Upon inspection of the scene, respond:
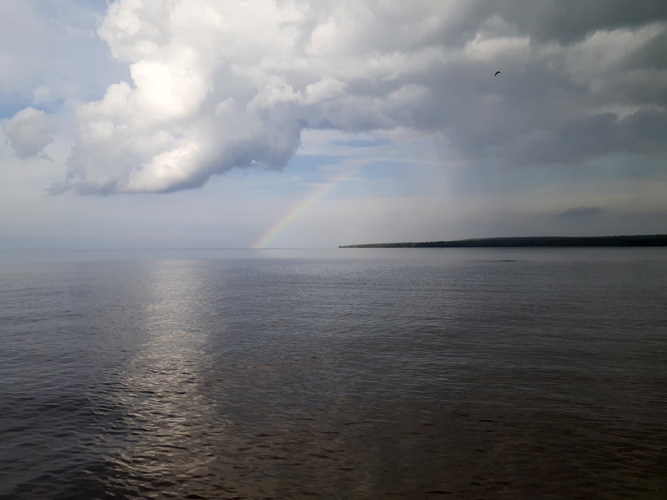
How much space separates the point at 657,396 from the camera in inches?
631

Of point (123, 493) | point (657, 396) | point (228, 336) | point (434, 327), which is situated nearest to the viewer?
point (123, 493)

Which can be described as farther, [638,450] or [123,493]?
[638,450]

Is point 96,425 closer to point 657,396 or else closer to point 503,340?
point 657,396

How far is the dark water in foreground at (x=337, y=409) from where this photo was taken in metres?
10.6

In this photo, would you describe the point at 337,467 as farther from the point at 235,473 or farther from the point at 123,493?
the point at 123,493

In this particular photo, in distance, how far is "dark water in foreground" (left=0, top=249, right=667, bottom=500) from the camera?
34.8 ft

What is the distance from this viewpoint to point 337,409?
49.8 feet

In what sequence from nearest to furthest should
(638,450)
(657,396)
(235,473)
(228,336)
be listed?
(235,473)
(638,450)
(657,396)
(228,336)

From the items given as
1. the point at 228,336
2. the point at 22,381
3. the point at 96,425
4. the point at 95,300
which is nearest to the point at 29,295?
the point at 95,300

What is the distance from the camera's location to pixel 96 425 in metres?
14.0

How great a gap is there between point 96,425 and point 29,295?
157 ft

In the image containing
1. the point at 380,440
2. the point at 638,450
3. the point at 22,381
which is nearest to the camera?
the point at 638,450

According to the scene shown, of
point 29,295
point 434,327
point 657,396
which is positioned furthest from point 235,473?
point 29,295

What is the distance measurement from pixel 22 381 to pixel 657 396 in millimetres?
24679
